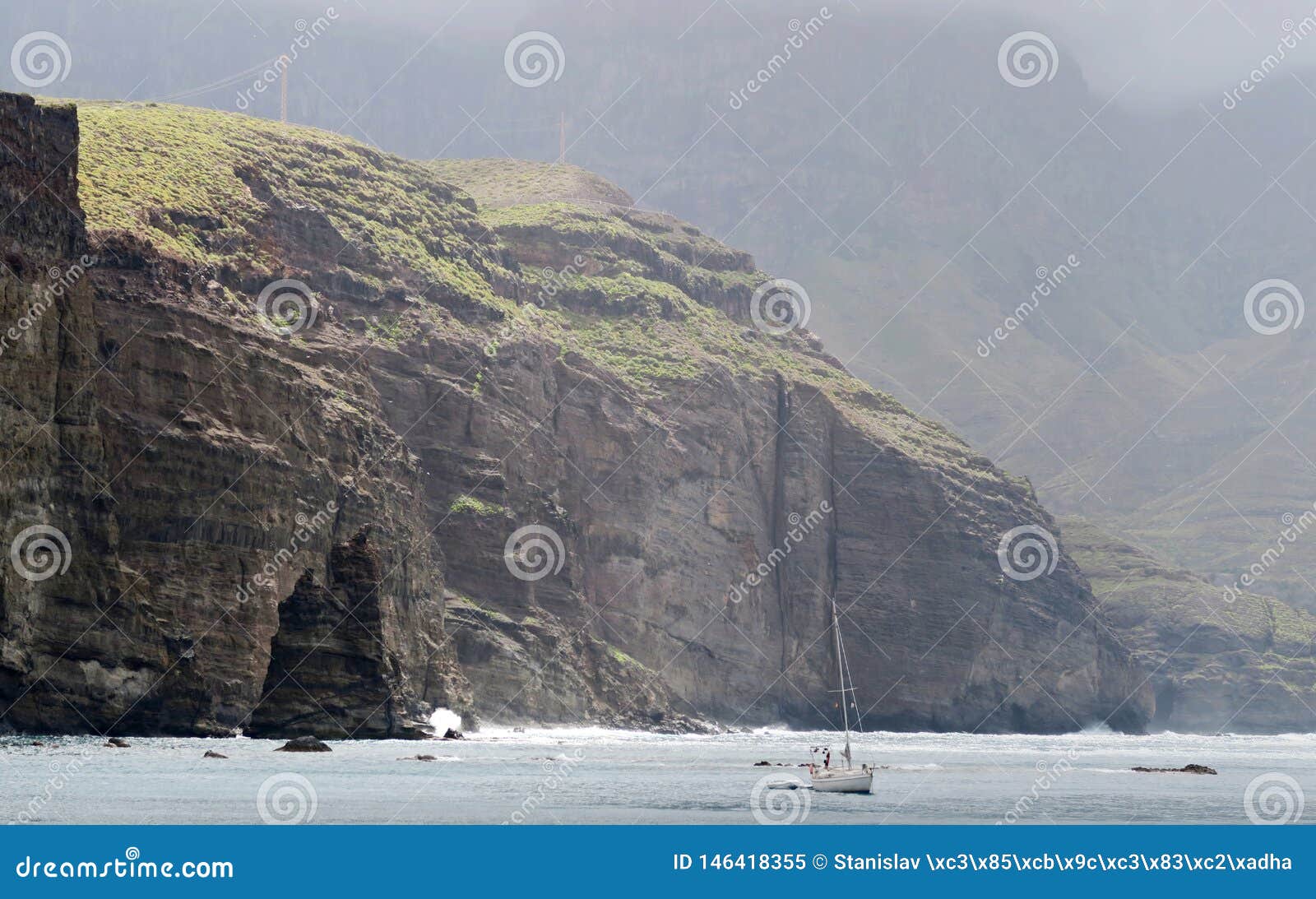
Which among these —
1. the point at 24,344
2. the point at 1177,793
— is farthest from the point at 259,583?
the point at 1177,793

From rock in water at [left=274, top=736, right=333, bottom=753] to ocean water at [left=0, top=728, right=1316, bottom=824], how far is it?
1.20 metres

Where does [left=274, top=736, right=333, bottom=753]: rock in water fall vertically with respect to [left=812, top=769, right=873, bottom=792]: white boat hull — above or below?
above

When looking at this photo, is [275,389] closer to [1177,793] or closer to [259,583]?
[259,583]

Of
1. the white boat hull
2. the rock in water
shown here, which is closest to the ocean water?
the white boat hull

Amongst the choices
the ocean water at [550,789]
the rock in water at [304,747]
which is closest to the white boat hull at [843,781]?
the ocean water at [550,789]

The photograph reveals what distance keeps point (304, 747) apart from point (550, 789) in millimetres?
25245

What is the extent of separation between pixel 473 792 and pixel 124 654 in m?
40.1

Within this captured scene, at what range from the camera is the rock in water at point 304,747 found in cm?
10650

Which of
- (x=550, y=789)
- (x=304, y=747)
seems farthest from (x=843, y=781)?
(x=304, y=747)

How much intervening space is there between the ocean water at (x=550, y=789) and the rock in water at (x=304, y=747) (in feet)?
3.94

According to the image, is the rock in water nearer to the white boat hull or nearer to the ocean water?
the ocean water

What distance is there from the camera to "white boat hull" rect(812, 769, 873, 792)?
308ft

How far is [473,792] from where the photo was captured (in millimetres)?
83000

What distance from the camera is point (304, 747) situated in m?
108
